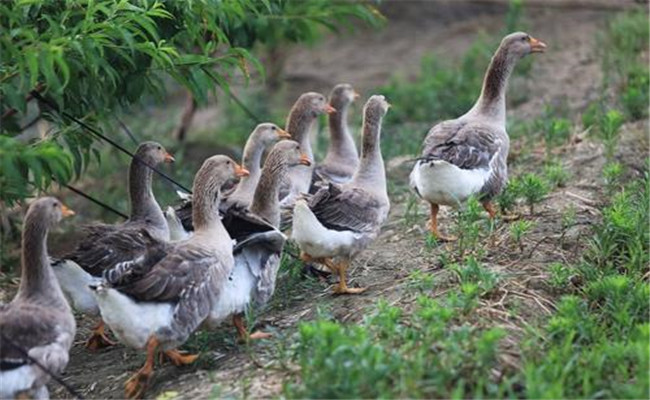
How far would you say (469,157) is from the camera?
919cm

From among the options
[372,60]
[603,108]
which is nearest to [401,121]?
[603,108]

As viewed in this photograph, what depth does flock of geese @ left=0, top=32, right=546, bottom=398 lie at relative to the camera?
6980 millimetres

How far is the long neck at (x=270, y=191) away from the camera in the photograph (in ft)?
28.1

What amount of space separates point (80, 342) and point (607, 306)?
396 cm

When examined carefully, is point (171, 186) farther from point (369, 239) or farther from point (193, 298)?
point (193, 298)

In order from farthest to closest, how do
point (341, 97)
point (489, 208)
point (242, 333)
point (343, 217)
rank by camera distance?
point (341, 97), point (489, 208), point (343, 217), point (242, 333)

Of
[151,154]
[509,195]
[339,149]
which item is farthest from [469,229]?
[339,149]

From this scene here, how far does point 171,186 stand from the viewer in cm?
1348

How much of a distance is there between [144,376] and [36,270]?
3.06 ft

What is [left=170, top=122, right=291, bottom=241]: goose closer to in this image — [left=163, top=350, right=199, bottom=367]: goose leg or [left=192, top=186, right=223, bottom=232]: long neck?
[left=192, top=186, right=223, bottom=232]: long neck

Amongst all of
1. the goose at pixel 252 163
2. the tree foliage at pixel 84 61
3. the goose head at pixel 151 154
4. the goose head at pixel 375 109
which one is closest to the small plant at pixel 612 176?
the goose head at pixel 375 109

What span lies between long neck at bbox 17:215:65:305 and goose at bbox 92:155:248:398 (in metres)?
0.29

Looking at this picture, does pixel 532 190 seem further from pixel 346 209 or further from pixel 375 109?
pixel 346 209

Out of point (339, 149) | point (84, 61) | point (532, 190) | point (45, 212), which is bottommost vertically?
point (339, 149)
